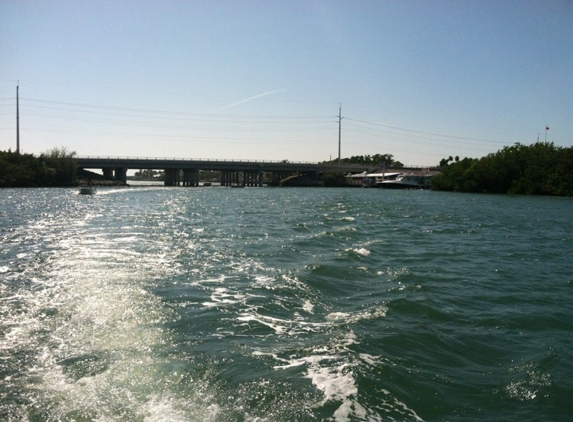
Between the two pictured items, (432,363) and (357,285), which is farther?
(357,285)

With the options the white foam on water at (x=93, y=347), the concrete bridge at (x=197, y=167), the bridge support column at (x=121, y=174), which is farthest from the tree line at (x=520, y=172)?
the white foam on water at (x=93, y=347)

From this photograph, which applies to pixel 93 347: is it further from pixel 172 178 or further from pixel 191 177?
pixel 172 178

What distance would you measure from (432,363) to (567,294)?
722cm

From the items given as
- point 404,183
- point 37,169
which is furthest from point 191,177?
point 404,183

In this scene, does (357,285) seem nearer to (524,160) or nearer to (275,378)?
(275,378)

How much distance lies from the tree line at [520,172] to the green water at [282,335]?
72640 mm

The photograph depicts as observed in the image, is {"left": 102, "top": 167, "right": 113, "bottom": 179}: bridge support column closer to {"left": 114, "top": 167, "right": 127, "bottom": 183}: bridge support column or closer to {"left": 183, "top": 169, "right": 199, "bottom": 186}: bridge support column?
{"left": 114, "top": 167, "right": 127, "bottom": 183}: bridge support column

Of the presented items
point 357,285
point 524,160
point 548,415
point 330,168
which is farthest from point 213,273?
point 330,168

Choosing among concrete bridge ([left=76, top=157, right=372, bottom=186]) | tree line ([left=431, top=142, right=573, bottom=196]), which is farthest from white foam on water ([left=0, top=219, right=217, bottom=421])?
concrete bridge ([left=76, top=157, right=372, bottom=186])

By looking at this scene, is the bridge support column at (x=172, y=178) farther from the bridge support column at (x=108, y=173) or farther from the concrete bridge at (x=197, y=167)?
the bridge support column at (x=108, y=173)

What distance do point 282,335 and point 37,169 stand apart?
107 metres

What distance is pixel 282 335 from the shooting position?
938 cm

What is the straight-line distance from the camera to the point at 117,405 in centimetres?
651

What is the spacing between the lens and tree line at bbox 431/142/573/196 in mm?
81938
